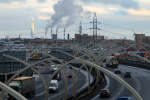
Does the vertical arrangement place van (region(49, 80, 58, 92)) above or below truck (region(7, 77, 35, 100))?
below

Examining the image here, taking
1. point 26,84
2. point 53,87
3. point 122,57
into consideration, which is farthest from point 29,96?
point 122,57

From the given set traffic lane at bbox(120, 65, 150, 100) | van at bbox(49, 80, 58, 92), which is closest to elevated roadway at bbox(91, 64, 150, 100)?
traffic lane at bbox(120, 65, 150, 100)

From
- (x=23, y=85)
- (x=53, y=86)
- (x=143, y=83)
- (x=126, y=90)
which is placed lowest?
(x=143, y=83)

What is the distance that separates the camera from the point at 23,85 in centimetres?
3981

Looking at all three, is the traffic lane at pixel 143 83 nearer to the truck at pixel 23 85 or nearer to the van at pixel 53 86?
the van at pixel 53 86

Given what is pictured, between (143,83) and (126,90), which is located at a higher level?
(126,90)

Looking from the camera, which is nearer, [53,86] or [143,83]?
[53,86]

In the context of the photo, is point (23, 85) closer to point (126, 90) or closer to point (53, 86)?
point (53, 86)

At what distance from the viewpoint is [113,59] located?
3583 inches

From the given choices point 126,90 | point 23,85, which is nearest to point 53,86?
point 23,85

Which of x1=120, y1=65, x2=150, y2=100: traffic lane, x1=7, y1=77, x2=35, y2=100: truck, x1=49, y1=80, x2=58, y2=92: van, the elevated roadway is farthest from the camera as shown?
x1=49, y1=80, x2=58, y2=92: van

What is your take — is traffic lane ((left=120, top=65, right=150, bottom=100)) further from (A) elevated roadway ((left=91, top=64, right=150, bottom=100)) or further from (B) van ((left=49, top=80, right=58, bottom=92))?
(B) van ((left=49, top=80, right=58, bottom=92))

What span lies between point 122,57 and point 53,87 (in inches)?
3132

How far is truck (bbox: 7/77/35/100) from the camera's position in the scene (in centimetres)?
3841
